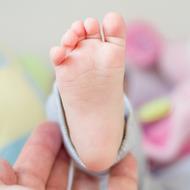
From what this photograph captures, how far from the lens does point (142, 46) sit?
1.15 m

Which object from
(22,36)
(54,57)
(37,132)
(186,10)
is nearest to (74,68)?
(54,57)

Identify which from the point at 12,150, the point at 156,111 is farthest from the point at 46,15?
the point at 12,150

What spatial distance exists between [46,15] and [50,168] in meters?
0.59

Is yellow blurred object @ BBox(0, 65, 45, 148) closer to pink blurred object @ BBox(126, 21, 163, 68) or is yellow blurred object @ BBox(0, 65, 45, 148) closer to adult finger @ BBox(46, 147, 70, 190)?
adult finger @ BBox(46, 147, 70, 190)

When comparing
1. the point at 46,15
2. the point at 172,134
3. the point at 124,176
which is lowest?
the point at 172,134

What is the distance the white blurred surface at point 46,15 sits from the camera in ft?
3.77

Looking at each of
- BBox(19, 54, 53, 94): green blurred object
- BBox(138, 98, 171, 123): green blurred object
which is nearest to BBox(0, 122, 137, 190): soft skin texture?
BBox(19, 54, 53, 94): green blurred object

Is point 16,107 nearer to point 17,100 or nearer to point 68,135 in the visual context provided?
point 17,100

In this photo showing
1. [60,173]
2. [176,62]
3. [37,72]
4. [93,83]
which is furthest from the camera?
[176,62]

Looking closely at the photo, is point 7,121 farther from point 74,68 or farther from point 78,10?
point 78,10

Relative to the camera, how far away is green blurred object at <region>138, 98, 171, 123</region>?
1.03m

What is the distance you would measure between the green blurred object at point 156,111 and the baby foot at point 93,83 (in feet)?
1.35

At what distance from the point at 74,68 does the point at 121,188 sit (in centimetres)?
20

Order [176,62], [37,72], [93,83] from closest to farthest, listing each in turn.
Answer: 1. [93,83]
2. [37,72]
3. [176,62]
